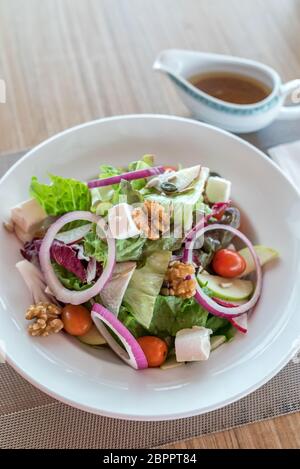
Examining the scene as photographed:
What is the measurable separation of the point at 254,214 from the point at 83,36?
1047 millimetres

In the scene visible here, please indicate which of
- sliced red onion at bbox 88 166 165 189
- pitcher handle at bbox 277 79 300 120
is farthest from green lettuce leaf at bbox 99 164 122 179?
pitcher handle at bbox 277 79 300 120

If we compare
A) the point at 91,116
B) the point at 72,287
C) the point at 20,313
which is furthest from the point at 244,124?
the point at 20,313

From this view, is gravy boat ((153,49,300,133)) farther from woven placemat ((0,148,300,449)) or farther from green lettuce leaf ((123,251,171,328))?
woven placemat ((0,148,300,449))

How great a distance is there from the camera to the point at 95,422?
46.8 inches

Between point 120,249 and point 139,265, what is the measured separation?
69 millimetres

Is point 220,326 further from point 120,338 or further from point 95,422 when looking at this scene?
point 95,422

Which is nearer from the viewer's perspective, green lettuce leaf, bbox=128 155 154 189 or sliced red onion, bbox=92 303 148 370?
sliced red onion, bbox=92 303 148 370

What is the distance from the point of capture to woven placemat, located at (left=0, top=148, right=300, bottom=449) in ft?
3.82

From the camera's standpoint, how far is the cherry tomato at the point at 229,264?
129 cm

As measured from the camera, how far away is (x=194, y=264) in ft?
4.16

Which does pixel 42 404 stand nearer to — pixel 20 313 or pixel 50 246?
pixel 20 313

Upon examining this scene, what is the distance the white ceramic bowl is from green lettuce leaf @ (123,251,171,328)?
12 cm

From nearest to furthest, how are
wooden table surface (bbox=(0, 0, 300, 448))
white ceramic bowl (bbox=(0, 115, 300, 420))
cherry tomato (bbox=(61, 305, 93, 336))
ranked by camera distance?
white ceramic bowl (bbox=(0, 115, 300, 420)) → cherry tomato (bbox=(61, 305, 93, 336)) → wooden table surface (bbox=(0, 0, 300, 448))

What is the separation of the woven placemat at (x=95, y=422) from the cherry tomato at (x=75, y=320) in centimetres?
17
